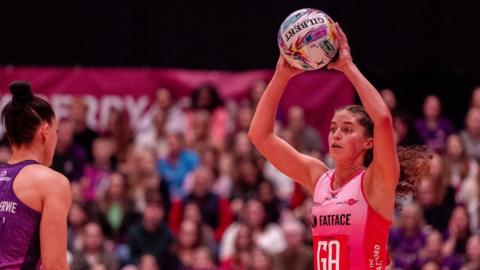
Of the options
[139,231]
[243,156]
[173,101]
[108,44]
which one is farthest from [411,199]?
[108,44]

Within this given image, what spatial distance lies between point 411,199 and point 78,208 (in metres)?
3.59

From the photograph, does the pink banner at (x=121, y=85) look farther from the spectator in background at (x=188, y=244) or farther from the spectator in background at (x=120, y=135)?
the spectator in background at (x=188, y=244)

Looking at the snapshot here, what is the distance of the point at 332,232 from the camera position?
6254mm

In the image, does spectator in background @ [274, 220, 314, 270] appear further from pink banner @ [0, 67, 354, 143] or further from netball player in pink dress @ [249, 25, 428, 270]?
netball player in pink dress @ [249, 25, 428, 270]

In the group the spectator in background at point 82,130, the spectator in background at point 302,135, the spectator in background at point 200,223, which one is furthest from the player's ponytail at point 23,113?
the spectator in background at point 82,130

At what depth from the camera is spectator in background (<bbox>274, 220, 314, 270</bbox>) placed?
38.2ft

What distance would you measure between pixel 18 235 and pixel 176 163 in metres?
7.68

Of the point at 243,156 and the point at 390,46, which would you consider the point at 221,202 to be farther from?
the point at 390,46

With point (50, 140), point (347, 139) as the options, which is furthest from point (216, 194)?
point (50, 140)

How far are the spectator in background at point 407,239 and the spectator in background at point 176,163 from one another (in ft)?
8.77

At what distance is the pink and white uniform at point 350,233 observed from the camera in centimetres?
615

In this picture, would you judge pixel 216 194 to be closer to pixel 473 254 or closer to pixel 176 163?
pixel 176 163

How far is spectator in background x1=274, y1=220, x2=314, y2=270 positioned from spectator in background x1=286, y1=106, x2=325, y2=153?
67.5 inches

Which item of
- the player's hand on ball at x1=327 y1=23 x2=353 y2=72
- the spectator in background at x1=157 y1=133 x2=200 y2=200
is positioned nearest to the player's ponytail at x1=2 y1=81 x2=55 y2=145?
the player's hand on ball at x1=327 y1=23 x2=353 y2=72
